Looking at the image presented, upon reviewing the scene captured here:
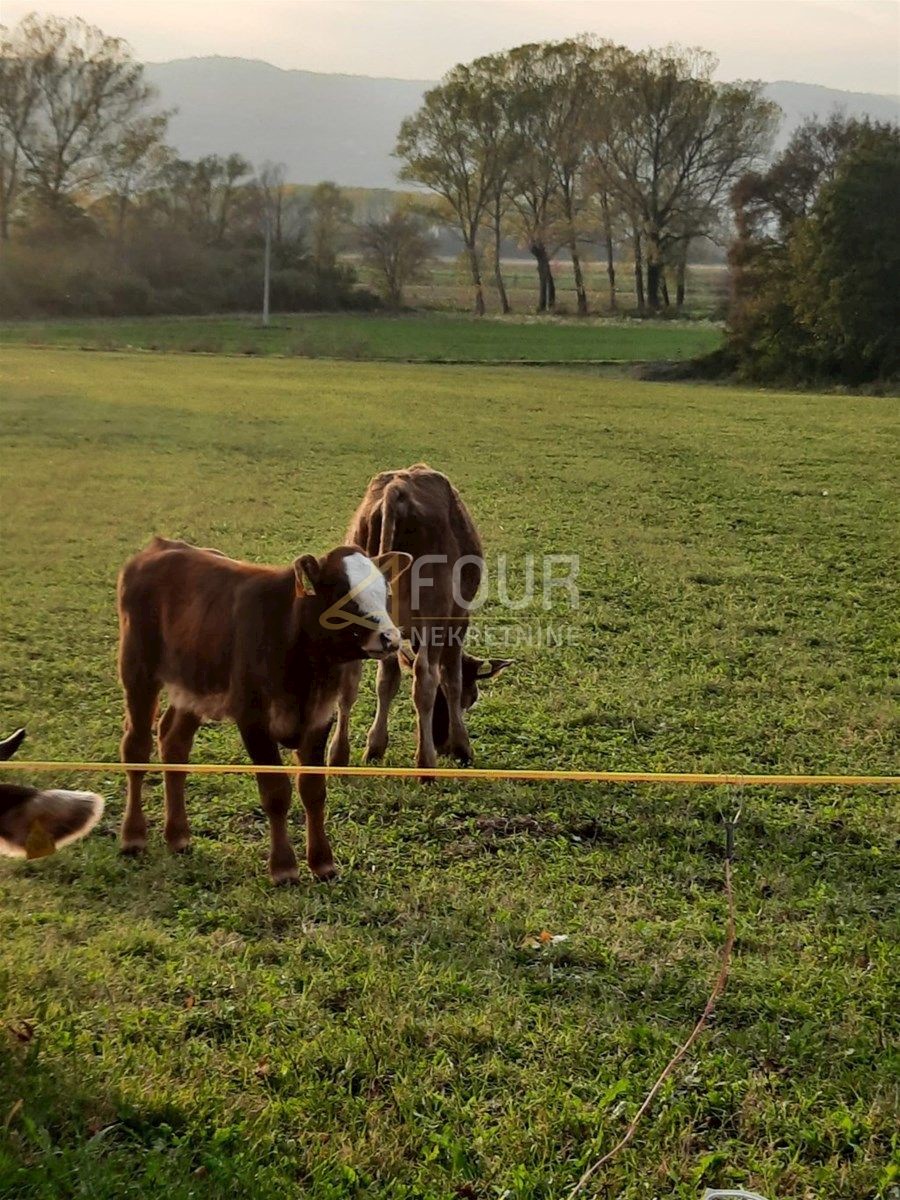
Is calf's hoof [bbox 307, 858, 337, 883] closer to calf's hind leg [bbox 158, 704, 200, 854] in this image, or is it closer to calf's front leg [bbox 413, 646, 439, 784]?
calf's hind leg [bbox 158, 704, 200, 854]

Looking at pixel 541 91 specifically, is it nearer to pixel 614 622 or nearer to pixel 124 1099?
pixel 614 622

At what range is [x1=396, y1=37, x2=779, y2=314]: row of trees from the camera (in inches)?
661

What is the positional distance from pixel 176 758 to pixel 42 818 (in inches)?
39.0

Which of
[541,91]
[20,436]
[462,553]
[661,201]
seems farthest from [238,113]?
[462,553]

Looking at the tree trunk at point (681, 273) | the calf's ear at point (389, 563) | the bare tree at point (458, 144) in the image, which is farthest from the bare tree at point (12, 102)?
the tree trunk at point (681, 273)

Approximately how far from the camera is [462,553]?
472 cm

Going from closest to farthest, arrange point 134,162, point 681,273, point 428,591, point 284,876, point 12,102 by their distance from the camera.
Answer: point 284,876
point 428,591
point 12,102
point 134,162
point 681,273

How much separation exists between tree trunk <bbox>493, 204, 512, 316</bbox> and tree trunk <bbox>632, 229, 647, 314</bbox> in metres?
3.00

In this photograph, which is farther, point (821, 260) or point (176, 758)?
point (821, 260)

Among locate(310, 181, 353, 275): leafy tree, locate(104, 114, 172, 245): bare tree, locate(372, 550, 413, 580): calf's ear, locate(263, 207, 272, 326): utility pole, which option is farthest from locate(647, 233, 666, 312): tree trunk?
locate(372, 550, 413, 580): calf's ear

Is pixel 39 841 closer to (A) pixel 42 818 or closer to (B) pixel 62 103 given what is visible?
(A) pixel 42 818

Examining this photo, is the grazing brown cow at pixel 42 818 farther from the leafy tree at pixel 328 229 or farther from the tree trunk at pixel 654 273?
the tree trunk at pixel 654 273

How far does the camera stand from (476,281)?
726 inches

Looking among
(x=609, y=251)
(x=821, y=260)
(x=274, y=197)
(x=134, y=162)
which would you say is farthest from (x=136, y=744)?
(x=821, y=260)
